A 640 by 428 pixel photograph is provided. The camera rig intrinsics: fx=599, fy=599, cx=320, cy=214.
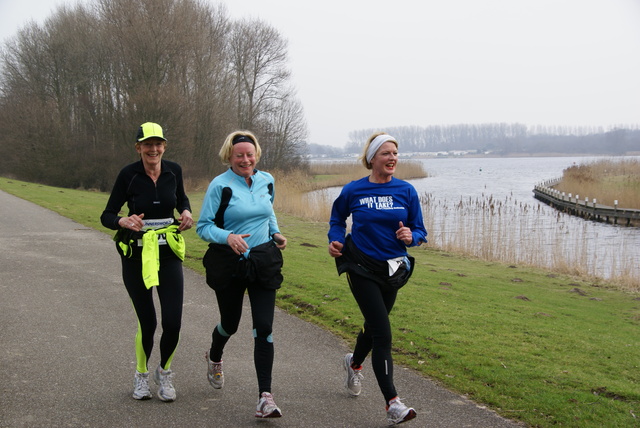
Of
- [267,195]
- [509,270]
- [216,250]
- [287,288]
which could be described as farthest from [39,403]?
[509,270]

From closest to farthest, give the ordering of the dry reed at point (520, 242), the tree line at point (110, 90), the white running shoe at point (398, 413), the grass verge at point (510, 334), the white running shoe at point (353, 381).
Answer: the white running shoe at point (398, 413) < the white running shoe at point (353, 381) < the grass verge at point (510, 334) < the dry reed at point (520, 242) < the tree line at point (110, 90)

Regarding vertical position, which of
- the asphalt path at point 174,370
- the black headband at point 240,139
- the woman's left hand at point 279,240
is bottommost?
the asphalt path at point 174,370

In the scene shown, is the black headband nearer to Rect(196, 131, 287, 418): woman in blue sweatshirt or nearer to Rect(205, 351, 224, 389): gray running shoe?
Rect(196, 131, 287, 418): woman in blue sweatshirt

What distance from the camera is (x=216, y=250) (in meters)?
4.34

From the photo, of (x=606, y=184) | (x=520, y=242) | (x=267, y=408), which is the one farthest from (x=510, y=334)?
(x=606, y=184)

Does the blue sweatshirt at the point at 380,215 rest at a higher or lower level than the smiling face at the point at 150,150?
lower

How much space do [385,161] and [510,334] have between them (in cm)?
388

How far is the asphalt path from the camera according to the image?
4.21m

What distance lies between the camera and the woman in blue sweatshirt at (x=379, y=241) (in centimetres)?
424

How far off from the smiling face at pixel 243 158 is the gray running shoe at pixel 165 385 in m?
1.62

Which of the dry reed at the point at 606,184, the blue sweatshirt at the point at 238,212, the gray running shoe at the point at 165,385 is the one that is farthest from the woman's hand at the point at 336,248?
the dry reed at the point at 606,184

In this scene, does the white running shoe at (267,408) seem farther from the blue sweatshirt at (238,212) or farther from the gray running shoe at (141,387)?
the blue sweatshirt at (238,212)

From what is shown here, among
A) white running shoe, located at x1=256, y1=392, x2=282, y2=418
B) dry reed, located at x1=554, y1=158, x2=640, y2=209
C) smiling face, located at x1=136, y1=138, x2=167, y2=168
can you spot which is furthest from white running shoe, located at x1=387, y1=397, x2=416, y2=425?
dry reed, located at x1=554, y1=158, x2=640, y2=209

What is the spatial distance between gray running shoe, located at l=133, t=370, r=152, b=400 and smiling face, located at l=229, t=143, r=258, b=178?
171 centimetres
